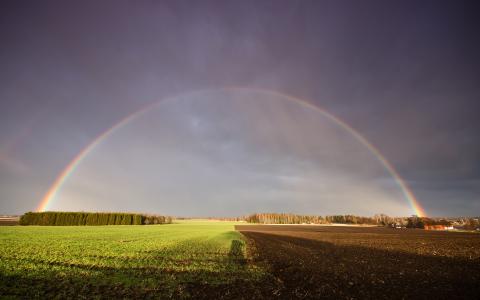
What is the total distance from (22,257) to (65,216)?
111 meters

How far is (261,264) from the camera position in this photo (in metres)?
24.2

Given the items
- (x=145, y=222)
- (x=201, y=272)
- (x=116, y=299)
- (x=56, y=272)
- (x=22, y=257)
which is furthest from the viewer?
(x=145, y=222)

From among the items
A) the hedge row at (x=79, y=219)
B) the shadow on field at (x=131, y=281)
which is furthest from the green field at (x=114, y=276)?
the hedge row at (x=79, y=219)

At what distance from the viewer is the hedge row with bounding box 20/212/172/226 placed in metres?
112

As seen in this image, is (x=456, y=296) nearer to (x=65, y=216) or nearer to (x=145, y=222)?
(x=65, y=216)

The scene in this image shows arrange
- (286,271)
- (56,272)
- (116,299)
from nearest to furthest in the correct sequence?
(116,299)
(56,272)
(286,271)

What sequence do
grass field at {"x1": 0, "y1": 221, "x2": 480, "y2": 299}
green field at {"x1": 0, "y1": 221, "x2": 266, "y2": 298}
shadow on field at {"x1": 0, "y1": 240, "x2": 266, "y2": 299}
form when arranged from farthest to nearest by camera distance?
grass field at {"x1": 0, "y1": 221, "x2": 480, "y2": 299} < green field at {"x1": 0, "y1": 221, "x2": 266, "y2": 298} < shadow on field at {"x1": 0, "y1": 240, "x2": 266, "y2": 299}

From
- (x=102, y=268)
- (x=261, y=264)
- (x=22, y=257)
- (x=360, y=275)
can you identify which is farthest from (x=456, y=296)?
(x=22, y=257)

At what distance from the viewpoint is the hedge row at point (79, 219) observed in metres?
112

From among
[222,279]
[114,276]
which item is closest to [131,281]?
[114,276]

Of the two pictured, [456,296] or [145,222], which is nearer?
[456,296]

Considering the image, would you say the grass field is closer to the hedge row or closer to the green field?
the green field

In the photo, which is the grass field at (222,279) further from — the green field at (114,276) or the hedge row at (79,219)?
the hedge row at (79,219)

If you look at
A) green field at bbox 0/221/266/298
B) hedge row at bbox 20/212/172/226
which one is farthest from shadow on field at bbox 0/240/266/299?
hedge row at bbox 20/212/172/226
